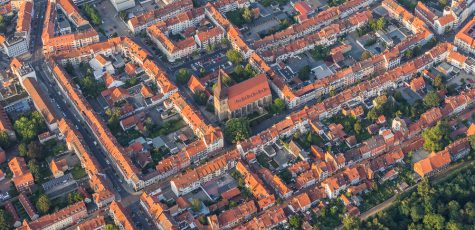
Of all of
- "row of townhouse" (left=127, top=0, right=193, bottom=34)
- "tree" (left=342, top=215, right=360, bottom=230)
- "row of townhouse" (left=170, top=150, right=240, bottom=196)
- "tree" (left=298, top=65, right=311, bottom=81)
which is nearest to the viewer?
"tree" (left=342, top=215, right=360, bottom=230)

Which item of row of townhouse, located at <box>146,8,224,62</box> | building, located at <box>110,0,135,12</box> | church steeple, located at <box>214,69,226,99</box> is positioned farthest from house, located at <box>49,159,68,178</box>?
building, located at <box>110,0,135,12</box>

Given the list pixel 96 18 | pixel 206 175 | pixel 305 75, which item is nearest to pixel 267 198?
pixel 206 175

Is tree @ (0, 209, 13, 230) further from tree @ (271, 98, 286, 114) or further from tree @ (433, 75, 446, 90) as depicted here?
tree @ (433, 75, 446, 90)

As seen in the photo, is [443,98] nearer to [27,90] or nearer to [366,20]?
[366,20]

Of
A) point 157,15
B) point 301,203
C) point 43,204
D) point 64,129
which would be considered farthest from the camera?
point 157,15

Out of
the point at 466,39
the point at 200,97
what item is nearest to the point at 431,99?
the point at 466,39

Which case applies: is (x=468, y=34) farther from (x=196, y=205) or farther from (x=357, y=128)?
(x=196, y=205)

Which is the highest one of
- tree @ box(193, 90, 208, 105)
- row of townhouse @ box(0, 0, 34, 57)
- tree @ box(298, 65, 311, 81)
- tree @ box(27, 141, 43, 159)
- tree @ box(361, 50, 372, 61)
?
row of townhouse @ box(0, 0, 34, 57)
